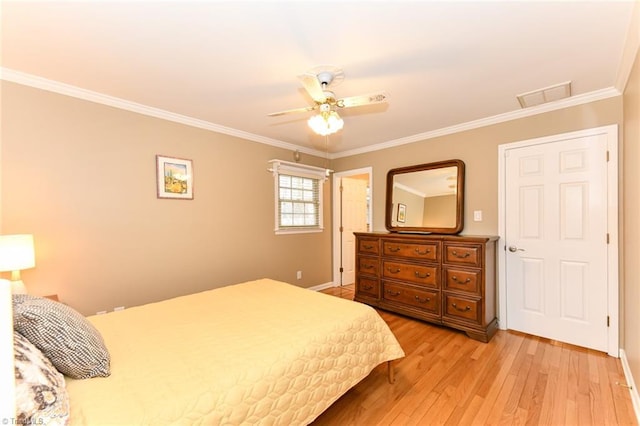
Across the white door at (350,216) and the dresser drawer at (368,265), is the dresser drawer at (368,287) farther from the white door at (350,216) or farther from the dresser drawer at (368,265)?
the white door at (350,216)

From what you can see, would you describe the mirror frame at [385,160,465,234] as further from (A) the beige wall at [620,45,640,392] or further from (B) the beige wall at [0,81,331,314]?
(B) the beige wall at [0,81,331,314]

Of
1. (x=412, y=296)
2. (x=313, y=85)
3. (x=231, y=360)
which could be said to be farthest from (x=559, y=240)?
(x=231, y=360)

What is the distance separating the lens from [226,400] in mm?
1122

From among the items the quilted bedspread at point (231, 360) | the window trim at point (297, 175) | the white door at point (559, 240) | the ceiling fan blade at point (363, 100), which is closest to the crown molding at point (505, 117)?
the white door at point (559, 240)

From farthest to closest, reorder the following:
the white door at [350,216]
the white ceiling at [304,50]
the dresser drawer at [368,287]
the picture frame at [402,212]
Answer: the white door at [350,216]
the picture frame at [402,212]
the dresser drawer at [368,287]
the white ceiling at [304,50]

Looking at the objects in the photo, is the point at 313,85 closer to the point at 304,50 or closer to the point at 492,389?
the point at 304,50

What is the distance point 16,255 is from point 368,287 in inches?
135

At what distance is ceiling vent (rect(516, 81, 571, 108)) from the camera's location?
2.35 meters

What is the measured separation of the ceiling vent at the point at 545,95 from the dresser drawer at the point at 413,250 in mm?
1640

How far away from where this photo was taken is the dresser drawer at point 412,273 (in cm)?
308

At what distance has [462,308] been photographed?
2867 millimetres

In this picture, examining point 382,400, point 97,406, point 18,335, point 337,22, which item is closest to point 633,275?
point 382,400

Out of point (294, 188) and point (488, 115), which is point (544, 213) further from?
point (294, 188)

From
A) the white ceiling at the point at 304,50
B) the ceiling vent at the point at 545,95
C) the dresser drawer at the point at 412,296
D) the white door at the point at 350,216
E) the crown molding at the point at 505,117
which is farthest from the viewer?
the white door at the point at 350,216
